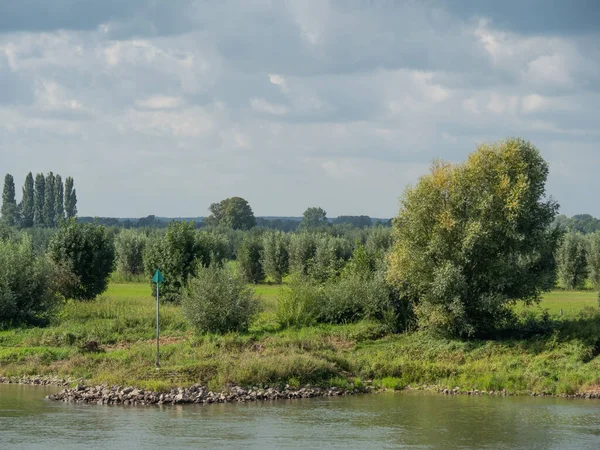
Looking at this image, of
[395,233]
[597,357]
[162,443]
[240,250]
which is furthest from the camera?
[240,250]

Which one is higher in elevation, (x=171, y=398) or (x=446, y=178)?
(x=446, y=178)

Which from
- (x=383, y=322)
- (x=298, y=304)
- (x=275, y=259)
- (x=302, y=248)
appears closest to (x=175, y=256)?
(x=298, y=304)

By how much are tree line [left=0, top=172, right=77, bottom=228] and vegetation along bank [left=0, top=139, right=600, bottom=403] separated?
410 feet

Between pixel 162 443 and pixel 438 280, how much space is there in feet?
64.6

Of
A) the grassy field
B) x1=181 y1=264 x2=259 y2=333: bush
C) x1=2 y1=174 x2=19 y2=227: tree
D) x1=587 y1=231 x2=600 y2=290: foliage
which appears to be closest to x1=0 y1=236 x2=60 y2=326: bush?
the grassy field

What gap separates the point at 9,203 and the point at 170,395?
15102 cm

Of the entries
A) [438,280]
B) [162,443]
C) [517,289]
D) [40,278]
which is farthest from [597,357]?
[40,278]

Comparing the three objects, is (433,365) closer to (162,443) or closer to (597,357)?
(597,357)

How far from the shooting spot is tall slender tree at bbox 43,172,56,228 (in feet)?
576

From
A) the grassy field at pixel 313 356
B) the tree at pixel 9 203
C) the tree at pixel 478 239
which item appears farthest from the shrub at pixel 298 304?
the tree at pixel 9 203

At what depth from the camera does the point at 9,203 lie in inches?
6914

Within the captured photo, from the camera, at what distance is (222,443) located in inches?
1056

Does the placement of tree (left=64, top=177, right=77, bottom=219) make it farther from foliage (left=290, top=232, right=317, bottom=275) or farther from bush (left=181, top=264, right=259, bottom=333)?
bush (left=181, top=264, right=259, bottom=333)

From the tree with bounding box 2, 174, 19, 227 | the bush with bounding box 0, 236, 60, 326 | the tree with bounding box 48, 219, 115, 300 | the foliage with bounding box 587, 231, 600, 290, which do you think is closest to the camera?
the bush with bounding box 0, 236, 60, 326
